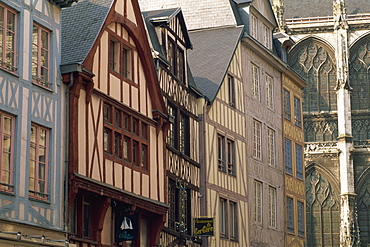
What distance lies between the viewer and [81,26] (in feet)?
60.5

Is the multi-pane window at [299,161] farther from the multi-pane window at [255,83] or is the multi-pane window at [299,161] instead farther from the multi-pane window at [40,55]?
the multi-pane window at [40,55]

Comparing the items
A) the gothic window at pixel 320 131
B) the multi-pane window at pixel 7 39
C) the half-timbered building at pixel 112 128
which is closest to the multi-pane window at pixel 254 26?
the half-timbered building at pixel 112 128

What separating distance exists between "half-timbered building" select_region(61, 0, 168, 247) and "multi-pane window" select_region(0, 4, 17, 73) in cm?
163

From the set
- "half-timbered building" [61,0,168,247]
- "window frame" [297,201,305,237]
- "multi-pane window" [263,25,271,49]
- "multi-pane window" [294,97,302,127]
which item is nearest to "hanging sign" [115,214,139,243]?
"half-timbered building" [61,0,168,247]

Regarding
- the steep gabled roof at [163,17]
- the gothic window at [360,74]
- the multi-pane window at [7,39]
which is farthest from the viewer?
the gothic window at [360,74]

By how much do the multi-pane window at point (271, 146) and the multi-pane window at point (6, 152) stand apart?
53.8 ft

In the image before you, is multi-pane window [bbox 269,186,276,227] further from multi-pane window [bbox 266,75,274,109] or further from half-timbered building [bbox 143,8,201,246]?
half-timbered building [bbox 143,8,201,246]

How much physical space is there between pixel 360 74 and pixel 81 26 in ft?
134

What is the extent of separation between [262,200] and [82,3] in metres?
12.5

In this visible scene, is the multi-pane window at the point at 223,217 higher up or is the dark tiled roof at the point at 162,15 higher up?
the dark tiled roof at the point at 162,15

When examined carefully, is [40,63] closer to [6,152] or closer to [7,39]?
[7,39]

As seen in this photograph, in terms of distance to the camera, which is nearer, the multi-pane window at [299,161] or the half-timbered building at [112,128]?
the half-timbered building at [112,128]

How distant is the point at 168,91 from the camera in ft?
75.3

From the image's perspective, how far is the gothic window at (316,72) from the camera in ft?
184
